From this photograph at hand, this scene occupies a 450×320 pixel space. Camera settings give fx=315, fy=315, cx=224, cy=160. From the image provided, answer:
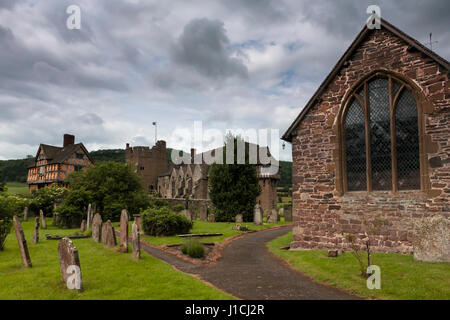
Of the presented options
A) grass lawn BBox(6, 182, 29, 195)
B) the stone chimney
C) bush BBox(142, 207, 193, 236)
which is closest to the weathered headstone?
bush BBox(142, 207, 193, 236)

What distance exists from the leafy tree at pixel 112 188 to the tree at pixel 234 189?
7.99 m

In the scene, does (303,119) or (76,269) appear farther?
(303,119)

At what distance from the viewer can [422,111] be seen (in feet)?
39.6

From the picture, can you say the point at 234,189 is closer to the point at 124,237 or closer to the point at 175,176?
the point at 124,237

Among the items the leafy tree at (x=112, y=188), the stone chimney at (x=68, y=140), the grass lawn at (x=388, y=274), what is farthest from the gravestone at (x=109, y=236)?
the stone chimney at (x=68, y=140)

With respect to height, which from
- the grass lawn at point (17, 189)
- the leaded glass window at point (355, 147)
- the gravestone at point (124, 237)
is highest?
the leaded glass window at point (355, 147)

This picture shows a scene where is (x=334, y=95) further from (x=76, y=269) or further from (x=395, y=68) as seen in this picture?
(x=76, y=269)

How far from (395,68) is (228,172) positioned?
20.4 metres

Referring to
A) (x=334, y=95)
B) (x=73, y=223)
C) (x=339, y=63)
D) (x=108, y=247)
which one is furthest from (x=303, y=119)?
(x=73, y=223)

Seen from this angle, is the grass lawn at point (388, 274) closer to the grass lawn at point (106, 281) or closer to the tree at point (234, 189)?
the grass lawn at point (106, 281)

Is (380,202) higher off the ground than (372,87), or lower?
lower

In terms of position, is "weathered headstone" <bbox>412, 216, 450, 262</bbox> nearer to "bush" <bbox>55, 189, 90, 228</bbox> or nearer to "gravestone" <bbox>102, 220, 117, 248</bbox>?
"gravestone" <bbox>102, 220, 117, 248</bbox>

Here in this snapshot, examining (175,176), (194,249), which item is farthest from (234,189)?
(175,176)

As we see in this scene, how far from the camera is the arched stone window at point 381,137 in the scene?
40.8 feet
